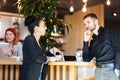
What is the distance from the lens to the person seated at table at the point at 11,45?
4.10m

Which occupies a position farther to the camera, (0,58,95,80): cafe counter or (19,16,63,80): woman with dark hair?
(0,58,95,80): cafe counter

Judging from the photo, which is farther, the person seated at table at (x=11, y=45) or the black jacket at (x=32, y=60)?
the person seated at table at (x=11, y=45)

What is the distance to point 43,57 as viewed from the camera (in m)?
2.71

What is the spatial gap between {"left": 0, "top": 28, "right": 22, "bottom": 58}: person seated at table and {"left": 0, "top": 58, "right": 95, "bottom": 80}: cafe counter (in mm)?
640

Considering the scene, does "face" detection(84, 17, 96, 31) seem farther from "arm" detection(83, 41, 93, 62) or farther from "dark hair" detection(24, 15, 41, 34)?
"dark hair" detection(24, 15, 41, 34)

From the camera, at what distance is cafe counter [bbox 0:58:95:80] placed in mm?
2982

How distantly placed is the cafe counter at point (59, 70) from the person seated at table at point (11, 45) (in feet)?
2.10

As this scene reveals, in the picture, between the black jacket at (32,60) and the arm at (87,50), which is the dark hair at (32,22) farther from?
the arm at (87,50)

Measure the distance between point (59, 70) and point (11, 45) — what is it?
1399mm

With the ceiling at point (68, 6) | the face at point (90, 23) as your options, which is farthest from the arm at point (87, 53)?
the ceiling at point (68, 6)

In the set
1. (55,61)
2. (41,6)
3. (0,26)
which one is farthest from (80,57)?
(0,26)

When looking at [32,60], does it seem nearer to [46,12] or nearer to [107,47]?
[107,47]

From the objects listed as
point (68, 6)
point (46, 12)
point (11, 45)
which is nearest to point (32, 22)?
point (46, 12)

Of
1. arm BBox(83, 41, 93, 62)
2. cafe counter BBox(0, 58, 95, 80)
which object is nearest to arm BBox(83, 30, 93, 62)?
arm BBox(83, 41, 93, 62)
